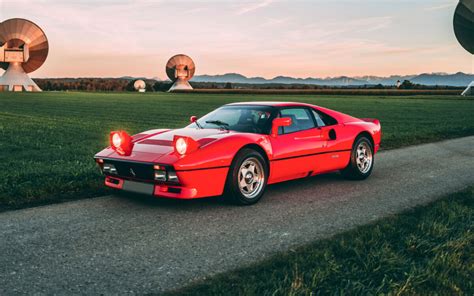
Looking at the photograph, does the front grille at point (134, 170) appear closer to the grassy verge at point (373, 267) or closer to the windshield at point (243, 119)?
the windshield at point (243, 119)

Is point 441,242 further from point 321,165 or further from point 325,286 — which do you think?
point 321,165

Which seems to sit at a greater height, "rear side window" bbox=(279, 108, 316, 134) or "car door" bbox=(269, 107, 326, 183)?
"rear side window" bbox=(279, 108, 316, 134)

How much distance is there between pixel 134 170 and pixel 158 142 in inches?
19.9

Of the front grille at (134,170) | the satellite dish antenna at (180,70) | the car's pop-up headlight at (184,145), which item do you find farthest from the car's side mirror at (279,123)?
the satellite dish antenna at (180,70)

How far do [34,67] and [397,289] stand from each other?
254ft

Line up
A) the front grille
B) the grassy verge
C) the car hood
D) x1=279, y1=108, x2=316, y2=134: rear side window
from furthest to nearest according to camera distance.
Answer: x1=279, y1=108, x2=316, y2=134: rear side window < the car hood < the front grille < the grassy verge

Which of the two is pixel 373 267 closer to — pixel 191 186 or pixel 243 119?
pixel 191 186

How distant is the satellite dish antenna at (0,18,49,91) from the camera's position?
218 ft

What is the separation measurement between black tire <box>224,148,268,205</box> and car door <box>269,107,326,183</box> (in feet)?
0.75

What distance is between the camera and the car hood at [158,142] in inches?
219

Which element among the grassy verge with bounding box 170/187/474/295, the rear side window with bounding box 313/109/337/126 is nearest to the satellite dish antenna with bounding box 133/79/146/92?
the rear side window with bounding box 313/109/337/126

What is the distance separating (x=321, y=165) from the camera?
6910 mm

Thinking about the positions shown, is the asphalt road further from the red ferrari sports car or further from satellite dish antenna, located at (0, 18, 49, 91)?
satellite dish antenna, located at (0, 18, 49, 91)

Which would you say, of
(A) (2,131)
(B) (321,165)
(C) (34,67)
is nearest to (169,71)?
(C) (34,67)
